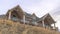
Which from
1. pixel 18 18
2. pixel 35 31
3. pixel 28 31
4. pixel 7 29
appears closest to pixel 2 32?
pixel 7 29

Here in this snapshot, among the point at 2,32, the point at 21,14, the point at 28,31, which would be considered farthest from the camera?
the point at 21,14

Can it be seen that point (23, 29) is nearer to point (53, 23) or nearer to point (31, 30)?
point (31, 30)

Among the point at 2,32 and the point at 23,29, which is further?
the point at 23,29

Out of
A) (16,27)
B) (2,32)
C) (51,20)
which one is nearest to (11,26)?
(16,27)

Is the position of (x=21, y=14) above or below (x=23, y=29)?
above

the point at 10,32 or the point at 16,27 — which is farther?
the point at 16,27

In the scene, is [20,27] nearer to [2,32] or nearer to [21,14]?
[2,32]

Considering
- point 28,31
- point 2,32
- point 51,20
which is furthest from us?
point 51,20

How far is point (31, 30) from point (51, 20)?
12530mm

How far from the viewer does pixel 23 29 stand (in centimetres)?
2023

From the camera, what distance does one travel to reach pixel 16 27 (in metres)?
20.1

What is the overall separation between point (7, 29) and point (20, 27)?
2.13 metres

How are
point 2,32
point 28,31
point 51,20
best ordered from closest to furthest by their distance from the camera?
point 2,32, point 28,31, point 51,20

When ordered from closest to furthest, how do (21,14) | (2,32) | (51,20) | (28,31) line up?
(2,32) < (28,31) < (21,14) < (51,20)
